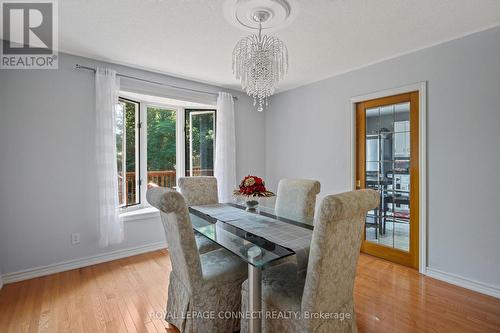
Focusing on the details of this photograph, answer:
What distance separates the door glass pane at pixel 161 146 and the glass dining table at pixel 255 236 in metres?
1.61

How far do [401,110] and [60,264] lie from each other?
427 cm

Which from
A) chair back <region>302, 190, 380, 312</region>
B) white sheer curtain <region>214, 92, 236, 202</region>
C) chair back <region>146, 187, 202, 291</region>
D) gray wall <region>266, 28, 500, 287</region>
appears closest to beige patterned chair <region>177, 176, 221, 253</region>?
white sheer curtain <region>214, 92, 236, 202</region>

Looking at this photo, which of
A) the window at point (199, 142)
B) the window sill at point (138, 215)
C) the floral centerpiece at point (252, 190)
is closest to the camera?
the floral centerpiece at point (252, 190)

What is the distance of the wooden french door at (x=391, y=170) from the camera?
2830mm

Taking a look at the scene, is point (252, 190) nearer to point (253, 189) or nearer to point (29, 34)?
point (253, 189)

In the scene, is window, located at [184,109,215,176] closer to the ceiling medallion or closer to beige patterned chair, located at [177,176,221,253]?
beige patterned chair, located at [177,176,221,253]

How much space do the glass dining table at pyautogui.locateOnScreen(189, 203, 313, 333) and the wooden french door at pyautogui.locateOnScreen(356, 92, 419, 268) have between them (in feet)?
4.85

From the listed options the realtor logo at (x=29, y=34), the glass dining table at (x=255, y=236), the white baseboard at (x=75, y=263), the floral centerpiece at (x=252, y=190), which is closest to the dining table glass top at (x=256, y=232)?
the glass dining table at (x=255, y=236)

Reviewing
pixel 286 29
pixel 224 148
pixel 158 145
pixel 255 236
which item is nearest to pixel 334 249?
pixel 255 236

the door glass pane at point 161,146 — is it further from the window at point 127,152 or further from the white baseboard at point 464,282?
the white baseboard at point 464,282

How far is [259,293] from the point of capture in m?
1.52

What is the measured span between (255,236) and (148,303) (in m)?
1.25

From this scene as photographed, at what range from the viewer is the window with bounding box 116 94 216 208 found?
143 inches

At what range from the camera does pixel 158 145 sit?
13.1 ft
